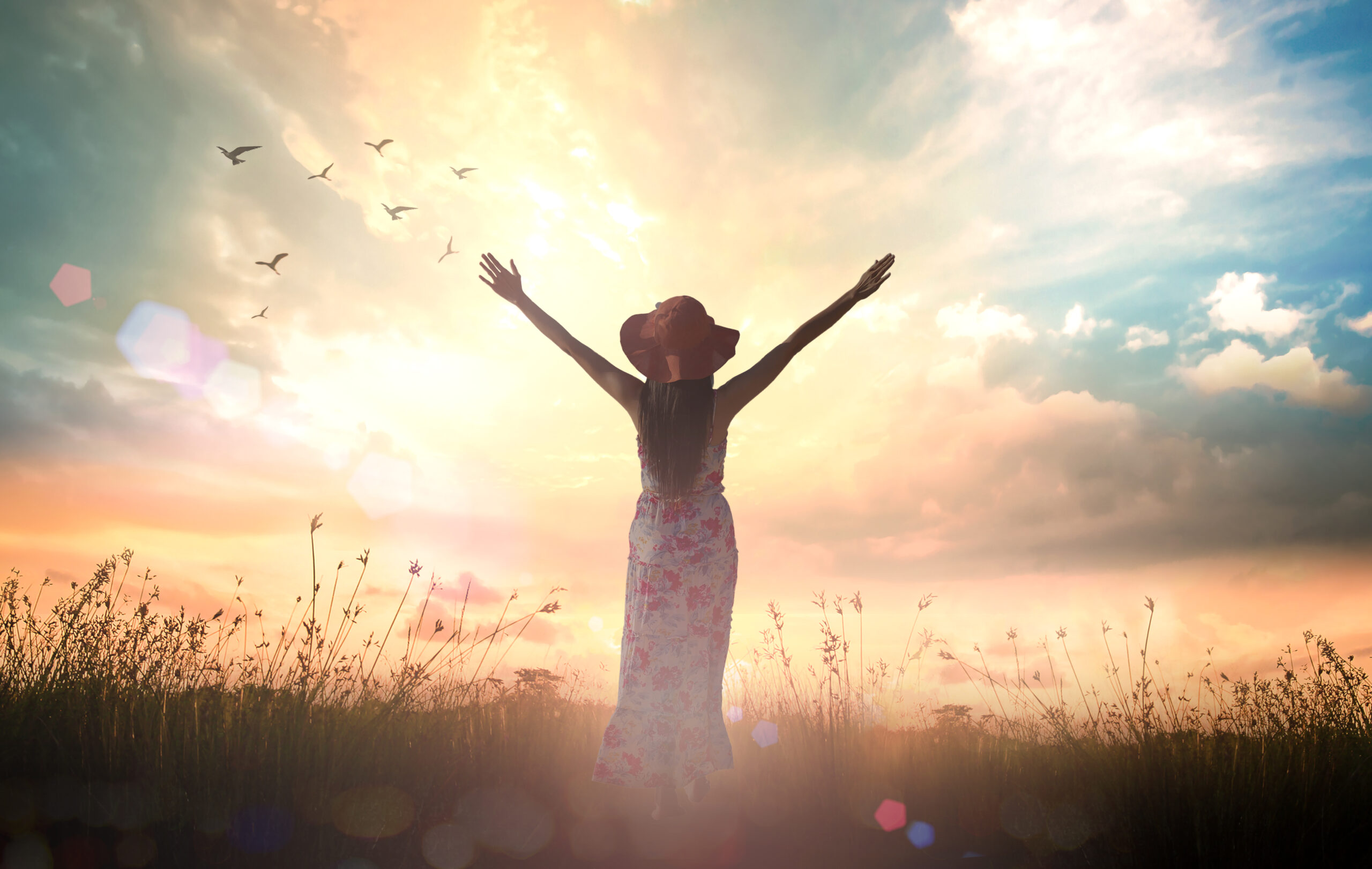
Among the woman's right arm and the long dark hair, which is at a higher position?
the woman's right arm

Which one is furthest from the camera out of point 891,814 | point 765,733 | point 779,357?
point 765,733

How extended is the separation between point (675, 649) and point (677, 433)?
56.2 inches

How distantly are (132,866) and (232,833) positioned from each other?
36 centimetres

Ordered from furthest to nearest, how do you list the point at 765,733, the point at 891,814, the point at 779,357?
the point at 765,733 → the point at 891,814 → the point at 779,357

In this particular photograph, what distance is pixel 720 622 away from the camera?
4488 millimetres

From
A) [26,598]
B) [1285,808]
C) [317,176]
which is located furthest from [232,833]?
[317,176]

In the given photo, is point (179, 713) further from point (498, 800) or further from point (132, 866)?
point (498, 800)

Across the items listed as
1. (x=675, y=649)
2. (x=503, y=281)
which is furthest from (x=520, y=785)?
(x=503, y=281)

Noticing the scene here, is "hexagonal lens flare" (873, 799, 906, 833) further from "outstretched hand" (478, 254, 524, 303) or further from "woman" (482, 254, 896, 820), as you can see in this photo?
"outstretched hand" (478, 254, 524, 303)

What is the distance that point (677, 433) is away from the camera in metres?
4.29

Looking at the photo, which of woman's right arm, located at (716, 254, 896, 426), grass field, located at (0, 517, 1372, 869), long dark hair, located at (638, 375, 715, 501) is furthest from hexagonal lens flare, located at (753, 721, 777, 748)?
woman's right arm, located at (716, 254, 896, 426)

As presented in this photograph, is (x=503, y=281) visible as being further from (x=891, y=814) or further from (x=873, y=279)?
(x=891, y=814)

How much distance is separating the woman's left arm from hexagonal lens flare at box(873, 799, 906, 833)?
3360 millimetres

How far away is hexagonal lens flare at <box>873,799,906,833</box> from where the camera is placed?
452cm
